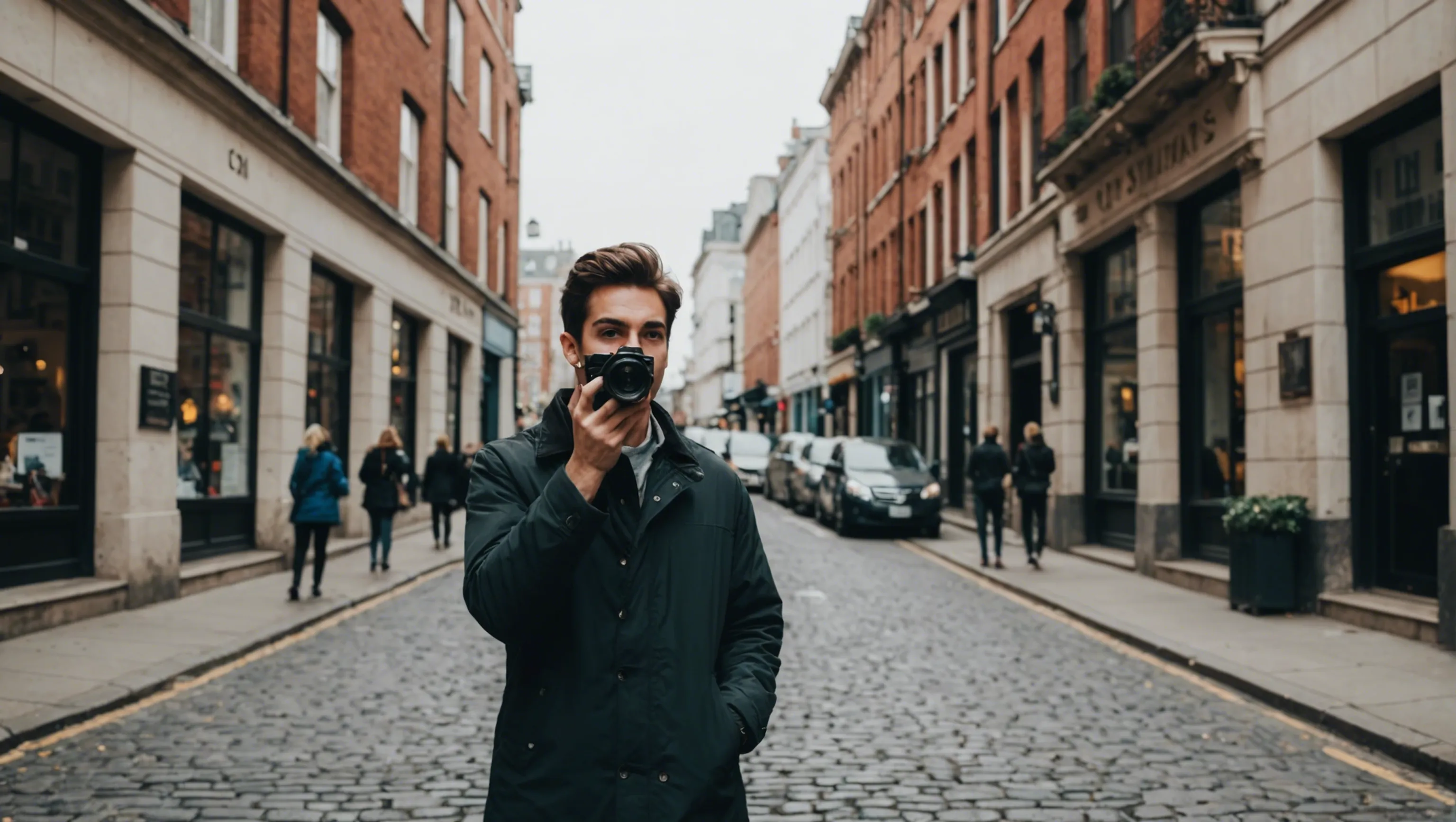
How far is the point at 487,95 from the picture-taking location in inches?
1177

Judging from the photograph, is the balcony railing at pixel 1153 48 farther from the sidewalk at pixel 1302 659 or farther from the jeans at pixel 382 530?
the jeans at pixel 382 530

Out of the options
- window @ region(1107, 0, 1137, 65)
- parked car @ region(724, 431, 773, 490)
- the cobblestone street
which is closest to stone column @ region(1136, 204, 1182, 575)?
window @ region(1107, 0, 1137, 65)

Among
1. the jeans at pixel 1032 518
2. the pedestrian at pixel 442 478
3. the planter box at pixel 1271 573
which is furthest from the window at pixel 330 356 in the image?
the planter box at pixel 1271 573

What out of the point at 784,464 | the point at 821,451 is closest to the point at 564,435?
the point at 821,451

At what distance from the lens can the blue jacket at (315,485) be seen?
12.1 meters

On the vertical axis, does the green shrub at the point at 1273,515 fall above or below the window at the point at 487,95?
below

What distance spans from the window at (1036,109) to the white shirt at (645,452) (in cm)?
1929

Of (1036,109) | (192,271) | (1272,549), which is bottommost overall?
(1272,549)

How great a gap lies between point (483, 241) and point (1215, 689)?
80.5ft

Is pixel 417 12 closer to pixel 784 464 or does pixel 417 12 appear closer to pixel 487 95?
pixel 487 95

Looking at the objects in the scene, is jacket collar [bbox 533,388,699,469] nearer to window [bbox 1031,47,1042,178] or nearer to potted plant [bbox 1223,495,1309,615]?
potted plant [bbox 1223,495,1309,615]

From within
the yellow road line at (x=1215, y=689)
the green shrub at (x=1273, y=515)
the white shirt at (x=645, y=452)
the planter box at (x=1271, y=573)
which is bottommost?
the yellow road line at (x=1215, y=689)

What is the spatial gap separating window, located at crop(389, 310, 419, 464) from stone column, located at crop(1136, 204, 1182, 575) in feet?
40.1

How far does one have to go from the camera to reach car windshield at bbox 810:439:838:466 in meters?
25.7
